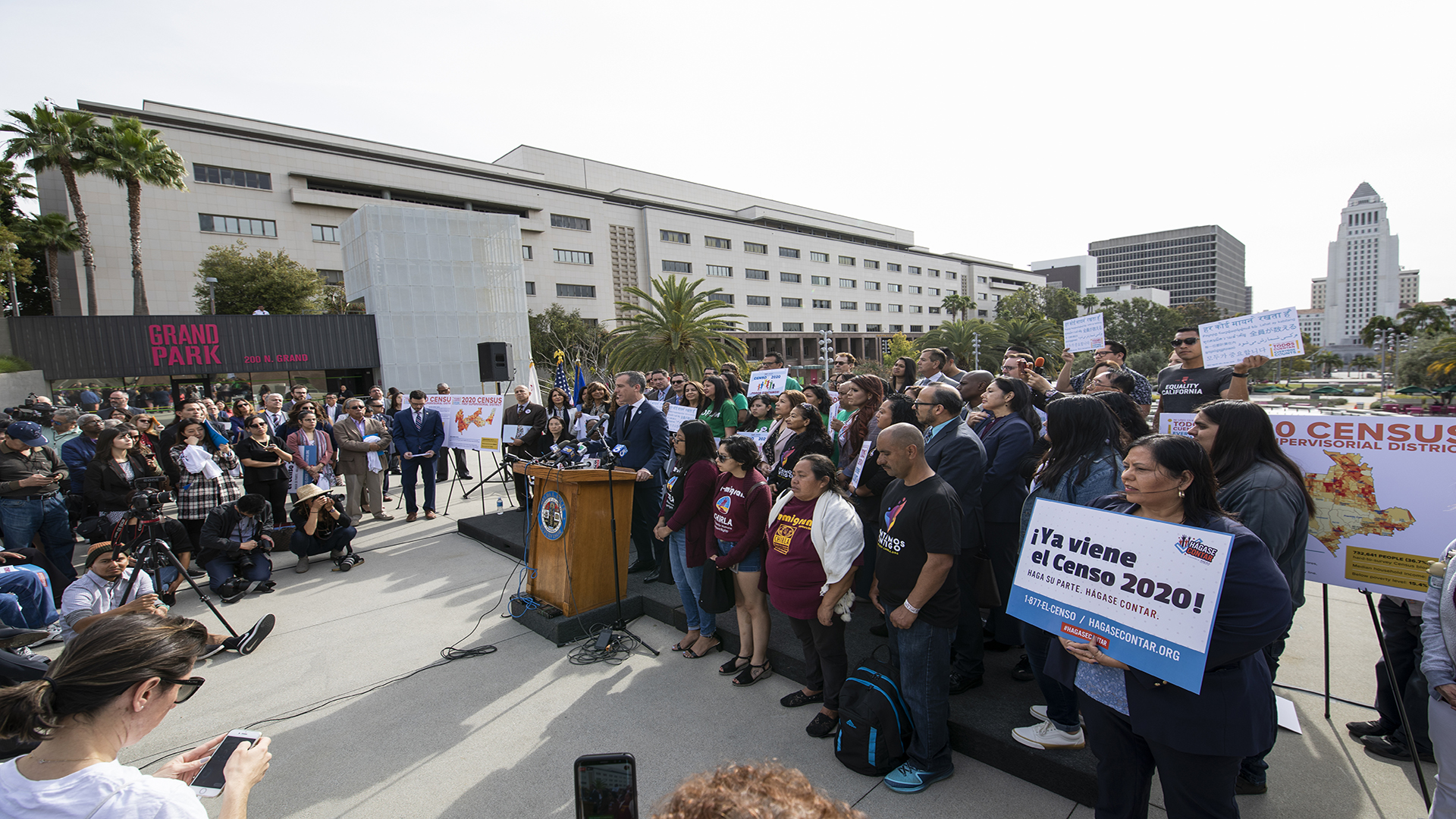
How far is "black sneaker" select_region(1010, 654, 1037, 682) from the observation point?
12.6ft

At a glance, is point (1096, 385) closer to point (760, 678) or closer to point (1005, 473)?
point (1005, 473)

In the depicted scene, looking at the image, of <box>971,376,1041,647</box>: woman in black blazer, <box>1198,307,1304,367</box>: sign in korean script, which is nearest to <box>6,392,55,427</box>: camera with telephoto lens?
<box>971,376,1041,647</box>: woman in black blazer

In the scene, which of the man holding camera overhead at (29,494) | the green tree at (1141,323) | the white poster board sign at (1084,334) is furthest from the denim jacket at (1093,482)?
the green tree at (1141,323)

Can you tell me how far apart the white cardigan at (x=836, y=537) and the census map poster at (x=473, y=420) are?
674cm

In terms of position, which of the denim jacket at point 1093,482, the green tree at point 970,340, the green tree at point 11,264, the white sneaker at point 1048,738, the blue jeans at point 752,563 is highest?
the green tree at point 11,264

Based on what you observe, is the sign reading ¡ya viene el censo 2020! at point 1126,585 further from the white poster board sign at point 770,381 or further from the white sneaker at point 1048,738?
the white poster board sign at point 770,381

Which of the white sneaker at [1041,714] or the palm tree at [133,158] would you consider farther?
the palm tree at [133,158]

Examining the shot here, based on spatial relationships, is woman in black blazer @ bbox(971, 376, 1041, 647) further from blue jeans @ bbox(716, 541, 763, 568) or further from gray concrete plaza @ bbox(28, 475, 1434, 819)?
blue jeans @ bbox(716, 541, 763, 568)

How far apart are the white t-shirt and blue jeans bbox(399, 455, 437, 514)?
27.1ft

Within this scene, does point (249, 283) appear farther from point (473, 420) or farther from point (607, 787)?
point (607, 787)

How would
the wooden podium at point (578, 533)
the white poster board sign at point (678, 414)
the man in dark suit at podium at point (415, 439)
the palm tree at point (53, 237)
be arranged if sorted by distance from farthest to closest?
1. the palm tree at point (53, 237)
2. the man in dark suit at podium at point (415, 439)
3. the white poster board sign at point (678, 414)
4. the wooden podium at point (578, 533)

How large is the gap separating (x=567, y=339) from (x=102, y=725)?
40646mm

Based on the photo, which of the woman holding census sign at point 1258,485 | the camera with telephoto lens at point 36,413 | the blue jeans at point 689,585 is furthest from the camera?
the camera with telephoto lens at point 36,413

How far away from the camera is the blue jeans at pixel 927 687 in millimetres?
3074
